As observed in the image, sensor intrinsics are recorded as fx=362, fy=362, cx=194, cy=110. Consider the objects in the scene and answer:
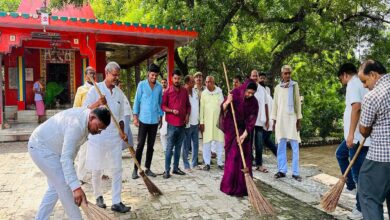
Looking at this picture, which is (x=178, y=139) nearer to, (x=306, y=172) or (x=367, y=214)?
(x=306, y=172)

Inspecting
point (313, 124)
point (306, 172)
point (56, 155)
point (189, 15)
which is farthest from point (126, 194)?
point (313, 124)

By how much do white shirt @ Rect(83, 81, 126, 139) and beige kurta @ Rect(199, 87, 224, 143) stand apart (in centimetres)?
220

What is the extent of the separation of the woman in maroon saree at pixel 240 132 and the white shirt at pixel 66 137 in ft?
8.08

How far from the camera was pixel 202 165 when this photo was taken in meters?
6.81

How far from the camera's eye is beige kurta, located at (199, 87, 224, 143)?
6586mm

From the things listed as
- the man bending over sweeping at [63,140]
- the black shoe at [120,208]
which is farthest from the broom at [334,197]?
the man bending over sweeping at [63,140]

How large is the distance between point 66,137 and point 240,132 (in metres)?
2.78

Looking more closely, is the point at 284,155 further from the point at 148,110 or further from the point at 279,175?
the point at 148,110

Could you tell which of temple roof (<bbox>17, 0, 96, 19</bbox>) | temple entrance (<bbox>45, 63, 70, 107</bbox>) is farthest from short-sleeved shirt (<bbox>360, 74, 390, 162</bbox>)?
temple entrance (<bbox>45, 63, 70, 107</bbox>)

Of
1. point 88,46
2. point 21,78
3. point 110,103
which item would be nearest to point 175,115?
point 110,103

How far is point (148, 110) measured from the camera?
5703mm

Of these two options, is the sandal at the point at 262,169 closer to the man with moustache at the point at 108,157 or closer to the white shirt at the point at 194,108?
the white shirt at the point at 194,108

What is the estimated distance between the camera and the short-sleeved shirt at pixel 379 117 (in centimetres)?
317

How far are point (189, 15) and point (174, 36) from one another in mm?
1252
